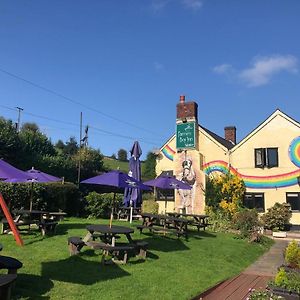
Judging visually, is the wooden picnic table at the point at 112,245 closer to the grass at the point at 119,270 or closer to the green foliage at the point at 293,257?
the grass at the point at 119,270

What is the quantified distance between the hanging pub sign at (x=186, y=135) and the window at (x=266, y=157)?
4.58 metres

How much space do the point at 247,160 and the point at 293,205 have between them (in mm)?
4253

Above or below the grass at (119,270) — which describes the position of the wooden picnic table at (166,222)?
above

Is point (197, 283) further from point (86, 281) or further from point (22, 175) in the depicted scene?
point (22, 175)

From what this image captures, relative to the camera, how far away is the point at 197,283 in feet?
29.3

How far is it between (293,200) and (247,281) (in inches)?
651

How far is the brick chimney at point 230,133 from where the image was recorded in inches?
1390

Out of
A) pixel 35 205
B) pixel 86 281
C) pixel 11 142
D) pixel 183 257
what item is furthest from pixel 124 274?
pixel 11 142

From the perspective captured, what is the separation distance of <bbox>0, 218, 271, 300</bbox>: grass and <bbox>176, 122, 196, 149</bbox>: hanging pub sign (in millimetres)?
15165

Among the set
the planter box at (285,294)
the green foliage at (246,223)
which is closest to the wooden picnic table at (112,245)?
the planter box at (285,294)

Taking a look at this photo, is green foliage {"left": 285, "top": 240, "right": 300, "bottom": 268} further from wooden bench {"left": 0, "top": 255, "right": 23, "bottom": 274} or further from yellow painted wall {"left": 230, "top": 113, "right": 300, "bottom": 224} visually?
yellow painted wall {"left": 230, "top": 113, "right": 300, "bottom": 224}

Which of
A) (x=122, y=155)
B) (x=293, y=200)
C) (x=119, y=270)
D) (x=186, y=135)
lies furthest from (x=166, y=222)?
(x=122, y=155)

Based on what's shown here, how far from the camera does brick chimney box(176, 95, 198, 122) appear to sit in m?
29.1

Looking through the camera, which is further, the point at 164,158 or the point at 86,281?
the point at 164,158
